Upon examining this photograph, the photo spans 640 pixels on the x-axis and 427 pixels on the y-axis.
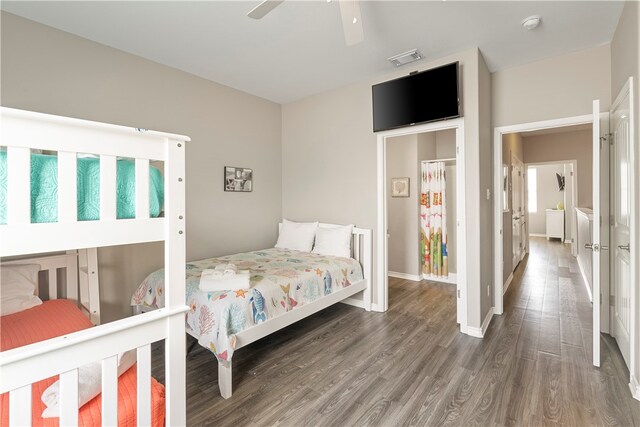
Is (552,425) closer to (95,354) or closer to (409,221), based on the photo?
(95,354)

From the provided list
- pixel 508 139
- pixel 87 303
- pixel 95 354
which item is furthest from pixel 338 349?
pixel 508 139

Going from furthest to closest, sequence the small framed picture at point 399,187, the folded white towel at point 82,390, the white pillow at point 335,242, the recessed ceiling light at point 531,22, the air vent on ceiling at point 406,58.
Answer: the small framed picture at point 399,187 < the white pillow at point 335,242 < the air vent on ceiling at point 406,58 < the recessed ceiling light at point 531,22 < the folded white towel at point 82,390

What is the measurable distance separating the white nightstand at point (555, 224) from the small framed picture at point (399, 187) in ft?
21.5

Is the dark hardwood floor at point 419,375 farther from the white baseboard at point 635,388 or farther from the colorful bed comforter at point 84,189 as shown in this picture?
the colorful bed comforter at point 84,189

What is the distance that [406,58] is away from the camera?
116 inches

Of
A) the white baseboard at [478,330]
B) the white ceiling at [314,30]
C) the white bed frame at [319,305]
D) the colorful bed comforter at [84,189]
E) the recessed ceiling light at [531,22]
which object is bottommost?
the white baseboard at [478,330]

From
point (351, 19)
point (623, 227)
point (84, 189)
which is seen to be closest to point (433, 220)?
point (623, 227)

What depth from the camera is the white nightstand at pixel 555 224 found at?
334 inches

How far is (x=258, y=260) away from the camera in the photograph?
129 inches

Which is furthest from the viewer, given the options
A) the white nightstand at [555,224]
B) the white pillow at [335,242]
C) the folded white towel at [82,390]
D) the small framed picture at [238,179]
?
the white nightstand at [555,224]

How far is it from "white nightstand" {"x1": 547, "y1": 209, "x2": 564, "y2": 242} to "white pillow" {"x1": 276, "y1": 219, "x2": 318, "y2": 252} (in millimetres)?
8270

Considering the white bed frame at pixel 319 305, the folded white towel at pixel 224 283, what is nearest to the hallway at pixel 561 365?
the white bed frame at pixel 319 305

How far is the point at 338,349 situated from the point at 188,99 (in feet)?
9.79

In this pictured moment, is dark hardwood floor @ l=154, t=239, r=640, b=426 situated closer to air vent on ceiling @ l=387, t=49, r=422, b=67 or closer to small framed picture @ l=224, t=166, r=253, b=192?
small framed picture @ l=224, t=166, r=253, b=192
